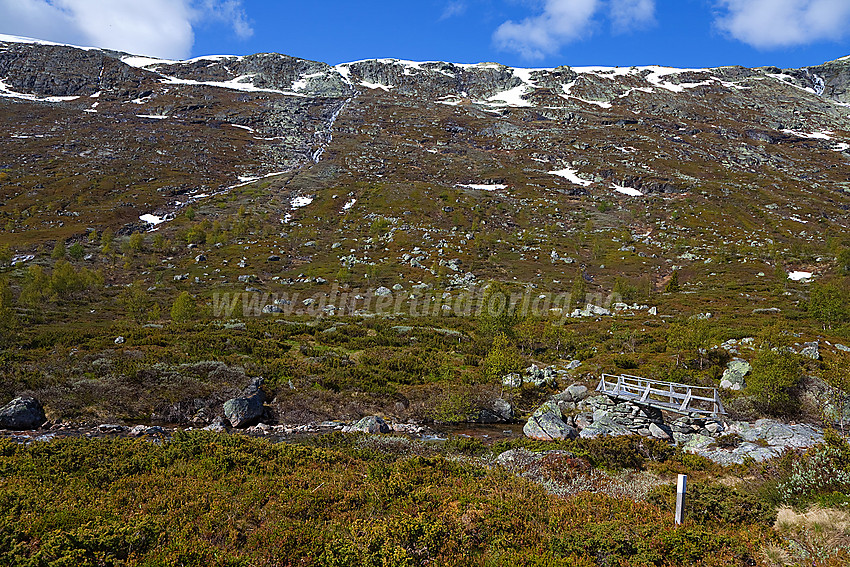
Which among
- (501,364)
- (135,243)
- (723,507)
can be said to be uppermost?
(135,243)

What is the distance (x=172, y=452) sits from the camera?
12055 mm

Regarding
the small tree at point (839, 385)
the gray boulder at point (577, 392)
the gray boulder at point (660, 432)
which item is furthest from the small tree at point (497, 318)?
the small tree at point (839, 385)

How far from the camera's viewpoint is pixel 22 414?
53.8 ft

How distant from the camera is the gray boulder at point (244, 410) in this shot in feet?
62.9

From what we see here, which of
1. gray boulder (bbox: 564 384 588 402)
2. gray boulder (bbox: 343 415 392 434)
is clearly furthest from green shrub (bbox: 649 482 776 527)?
gray boulder (bbox: 564 384 588 402)

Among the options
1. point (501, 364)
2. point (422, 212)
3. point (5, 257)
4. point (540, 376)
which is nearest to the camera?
point (501, 364)

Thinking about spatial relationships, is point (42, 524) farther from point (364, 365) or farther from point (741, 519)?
point (364, 365)

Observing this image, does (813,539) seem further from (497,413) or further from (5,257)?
(5,257)

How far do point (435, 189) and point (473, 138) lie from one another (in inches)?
2588

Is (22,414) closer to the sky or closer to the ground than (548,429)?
closer to the ground

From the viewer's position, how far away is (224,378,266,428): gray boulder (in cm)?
1917

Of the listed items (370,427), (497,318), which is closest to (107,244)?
(497,318)

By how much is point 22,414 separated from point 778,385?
110 feet

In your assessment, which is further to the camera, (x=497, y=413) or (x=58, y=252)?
(x=58, y=252)
